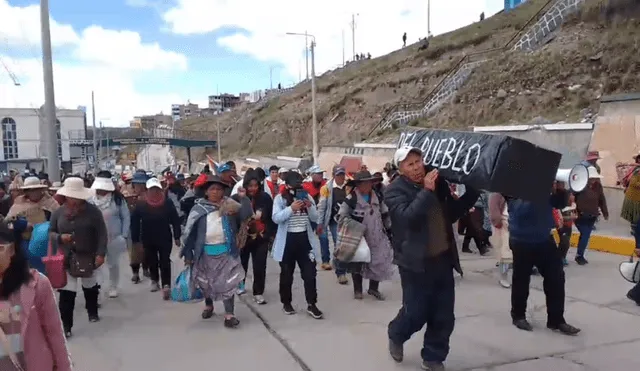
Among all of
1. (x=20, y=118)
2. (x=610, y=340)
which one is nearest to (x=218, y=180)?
(x=610, y=340)

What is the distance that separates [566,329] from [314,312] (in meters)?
2.57

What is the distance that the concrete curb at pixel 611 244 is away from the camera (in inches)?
398

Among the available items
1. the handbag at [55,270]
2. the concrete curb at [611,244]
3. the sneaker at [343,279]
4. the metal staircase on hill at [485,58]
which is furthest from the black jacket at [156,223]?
the metal staircase on hill at [485,58]

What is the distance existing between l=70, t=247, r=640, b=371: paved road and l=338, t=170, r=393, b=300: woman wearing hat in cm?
32

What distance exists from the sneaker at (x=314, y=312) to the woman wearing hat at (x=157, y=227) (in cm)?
220

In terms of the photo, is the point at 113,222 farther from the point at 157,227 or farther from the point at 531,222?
the point at 531,222

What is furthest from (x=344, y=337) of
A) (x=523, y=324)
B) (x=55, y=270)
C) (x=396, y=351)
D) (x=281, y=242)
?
(x=55, y=270)

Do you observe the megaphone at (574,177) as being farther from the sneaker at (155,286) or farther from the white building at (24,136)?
the white building at (24,136)

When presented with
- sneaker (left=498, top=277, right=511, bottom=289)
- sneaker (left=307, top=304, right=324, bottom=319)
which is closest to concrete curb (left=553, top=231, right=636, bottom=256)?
sneaker (left=498, top=277, right=511, bottom=289)

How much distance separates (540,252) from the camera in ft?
18.4

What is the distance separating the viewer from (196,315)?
6773 millimetres

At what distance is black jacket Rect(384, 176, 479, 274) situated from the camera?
4.36 m

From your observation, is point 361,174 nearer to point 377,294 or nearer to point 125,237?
point 377,294

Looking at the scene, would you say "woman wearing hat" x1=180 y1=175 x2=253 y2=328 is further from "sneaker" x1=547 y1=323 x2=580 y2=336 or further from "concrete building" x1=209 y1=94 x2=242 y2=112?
"concrete building" x1=209 y1=94 x2=242 y2=112
